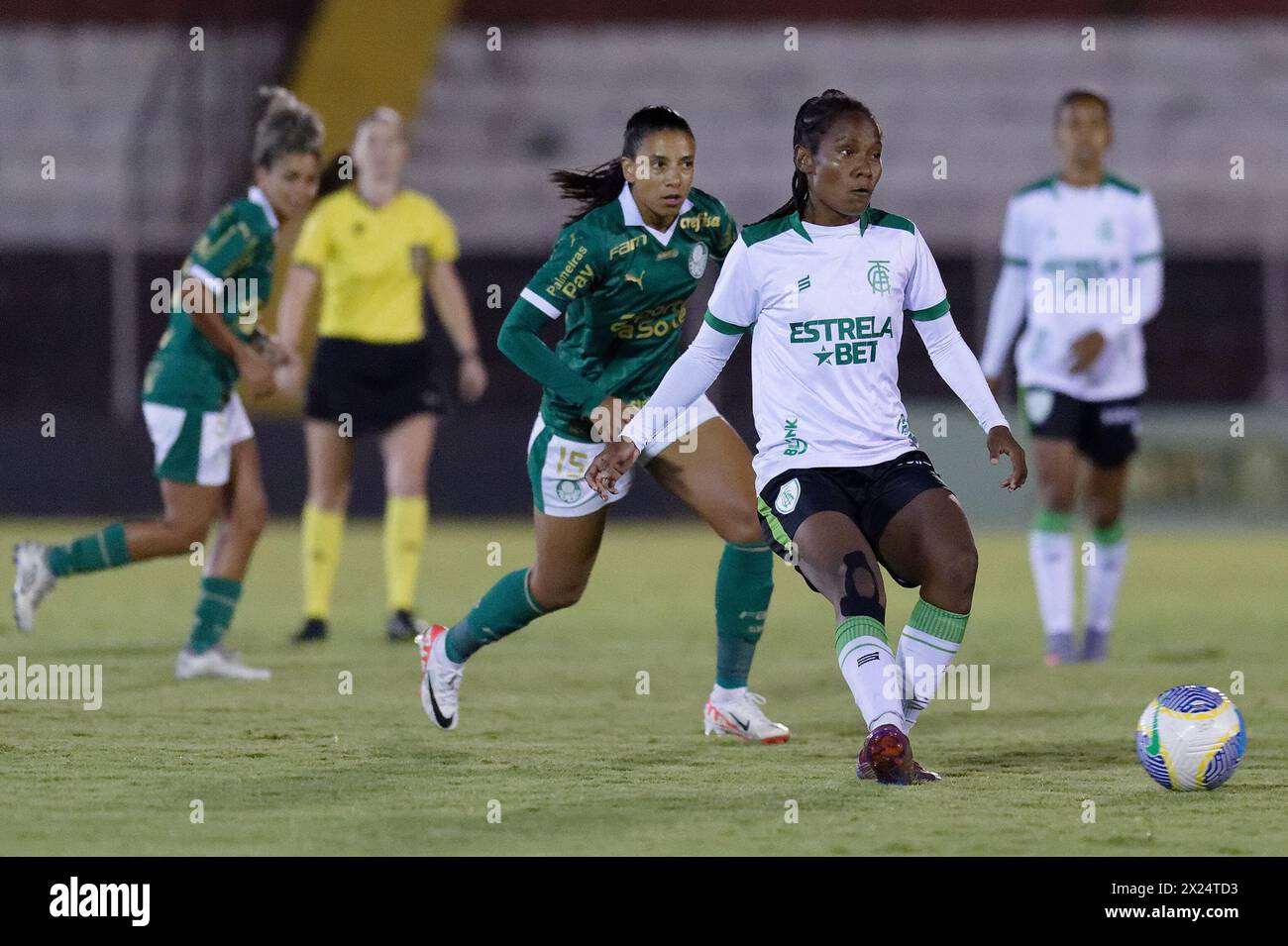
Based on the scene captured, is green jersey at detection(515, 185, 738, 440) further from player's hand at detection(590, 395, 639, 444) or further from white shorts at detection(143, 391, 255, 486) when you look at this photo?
white shorts at detection(143, 391, 255, 486)

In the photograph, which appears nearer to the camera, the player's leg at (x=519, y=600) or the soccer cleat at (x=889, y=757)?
the soccer cleat at (x=889, y=757)

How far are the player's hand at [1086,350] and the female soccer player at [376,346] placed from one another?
2752mm

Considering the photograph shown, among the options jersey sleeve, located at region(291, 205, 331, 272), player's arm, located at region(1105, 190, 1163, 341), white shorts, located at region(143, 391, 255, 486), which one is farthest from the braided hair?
jersey sleeve, located at region(291, 205, 331, 272)

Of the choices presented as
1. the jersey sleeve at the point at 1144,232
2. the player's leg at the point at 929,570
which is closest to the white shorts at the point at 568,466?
the player's leg at the point at 929,570

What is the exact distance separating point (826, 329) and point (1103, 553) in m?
3.77

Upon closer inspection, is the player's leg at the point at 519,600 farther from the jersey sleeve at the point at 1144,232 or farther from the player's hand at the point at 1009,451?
the jersey sleeve at the point at 1144,232

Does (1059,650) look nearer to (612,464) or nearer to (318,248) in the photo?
(612,464)

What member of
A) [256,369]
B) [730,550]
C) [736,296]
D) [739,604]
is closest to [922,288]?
[736,296]

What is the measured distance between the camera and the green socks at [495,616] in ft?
22.7

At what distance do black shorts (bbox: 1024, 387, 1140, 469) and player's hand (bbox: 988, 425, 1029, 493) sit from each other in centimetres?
323

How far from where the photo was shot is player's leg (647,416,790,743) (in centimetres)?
669

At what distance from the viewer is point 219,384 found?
8.22 meters

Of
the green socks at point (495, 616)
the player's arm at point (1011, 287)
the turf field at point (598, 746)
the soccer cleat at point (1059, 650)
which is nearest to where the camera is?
the turf field at point (598, 746)

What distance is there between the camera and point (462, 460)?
16.7m
